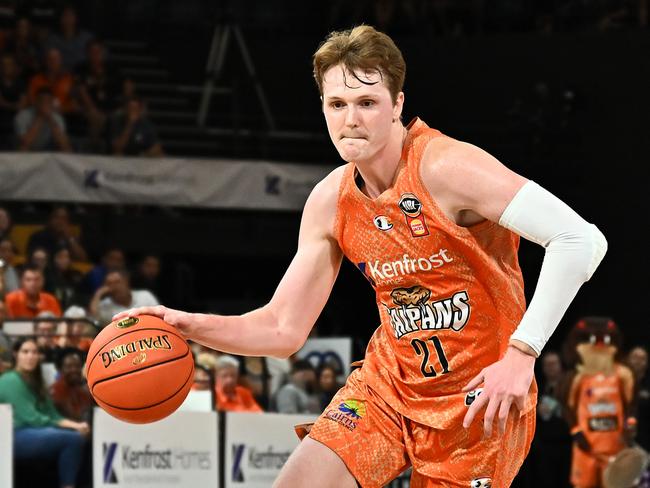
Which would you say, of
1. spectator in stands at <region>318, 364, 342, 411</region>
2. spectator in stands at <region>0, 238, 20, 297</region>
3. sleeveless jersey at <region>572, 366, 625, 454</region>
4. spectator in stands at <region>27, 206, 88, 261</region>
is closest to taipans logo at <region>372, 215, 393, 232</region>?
spectator in stands at <region>318, 364, 342, 411</region>

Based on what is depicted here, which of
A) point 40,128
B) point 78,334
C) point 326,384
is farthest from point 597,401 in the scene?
point 40,128

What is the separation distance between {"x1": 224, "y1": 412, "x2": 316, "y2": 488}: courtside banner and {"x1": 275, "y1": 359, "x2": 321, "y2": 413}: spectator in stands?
1025mm

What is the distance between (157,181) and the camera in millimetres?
13258

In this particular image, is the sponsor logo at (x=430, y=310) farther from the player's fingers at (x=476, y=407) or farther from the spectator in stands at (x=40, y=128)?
the spectator in stands at (x=40, y=128)

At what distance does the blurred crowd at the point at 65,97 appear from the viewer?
13.2 m

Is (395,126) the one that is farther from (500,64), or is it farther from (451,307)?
(500,64)

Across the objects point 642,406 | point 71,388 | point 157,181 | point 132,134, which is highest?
point 132,134

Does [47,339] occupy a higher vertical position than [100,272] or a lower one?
lower

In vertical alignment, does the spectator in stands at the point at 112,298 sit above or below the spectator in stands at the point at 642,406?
above

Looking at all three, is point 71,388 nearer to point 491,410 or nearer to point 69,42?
point 491,410

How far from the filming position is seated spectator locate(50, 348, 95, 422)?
880cm

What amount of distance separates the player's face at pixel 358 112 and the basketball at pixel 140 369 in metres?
0.86

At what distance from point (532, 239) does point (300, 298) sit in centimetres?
95

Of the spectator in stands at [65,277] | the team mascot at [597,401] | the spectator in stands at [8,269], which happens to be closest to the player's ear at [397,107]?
the team mascot at [597,401]
